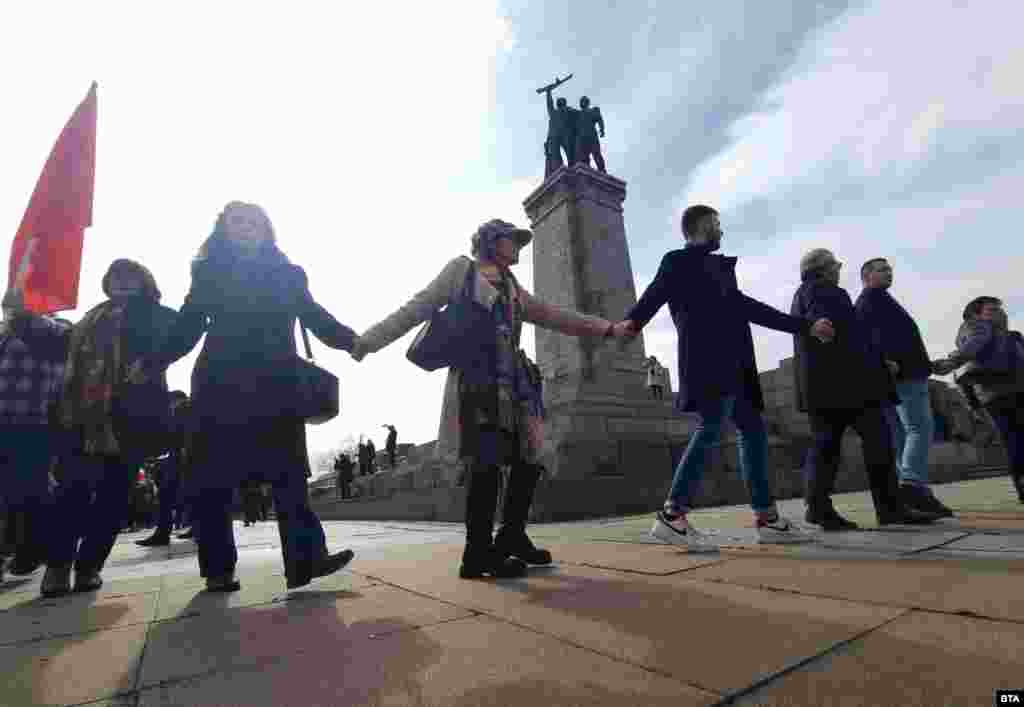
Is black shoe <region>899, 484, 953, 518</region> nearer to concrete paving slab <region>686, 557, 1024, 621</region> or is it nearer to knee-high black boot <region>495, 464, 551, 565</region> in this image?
concrete paving slab <region>686, 557, 1024, 621</region>

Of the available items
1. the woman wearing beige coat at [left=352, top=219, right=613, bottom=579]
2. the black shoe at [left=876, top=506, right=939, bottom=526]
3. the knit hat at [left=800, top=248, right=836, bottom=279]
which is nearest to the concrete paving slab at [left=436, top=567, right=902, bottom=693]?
the woman wearing beige coat at [left=352, top=219, right=613, bottom=579]

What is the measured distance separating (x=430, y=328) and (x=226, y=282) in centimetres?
92

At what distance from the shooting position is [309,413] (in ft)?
8.41

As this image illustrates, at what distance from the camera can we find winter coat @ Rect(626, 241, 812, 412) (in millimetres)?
3162

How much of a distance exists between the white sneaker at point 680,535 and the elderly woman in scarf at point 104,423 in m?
2.70

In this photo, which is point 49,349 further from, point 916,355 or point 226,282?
point 916,355

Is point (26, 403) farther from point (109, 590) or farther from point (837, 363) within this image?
point (837, 363)

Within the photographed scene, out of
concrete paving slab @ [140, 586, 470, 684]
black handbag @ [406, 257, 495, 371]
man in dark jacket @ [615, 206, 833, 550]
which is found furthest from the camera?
man in dark jacket @ [615, 206, 833, 550]

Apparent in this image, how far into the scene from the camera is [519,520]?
2787mm

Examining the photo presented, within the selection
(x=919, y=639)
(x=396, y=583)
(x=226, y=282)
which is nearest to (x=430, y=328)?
(x=226, y=282)

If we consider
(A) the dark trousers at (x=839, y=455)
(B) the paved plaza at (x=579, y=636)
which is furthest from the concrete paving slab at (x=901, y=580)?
(A) the dark trousers at (x=839, y=455)

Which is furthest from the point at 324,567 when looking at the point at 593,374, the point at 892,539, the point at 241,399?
the point at 593,374

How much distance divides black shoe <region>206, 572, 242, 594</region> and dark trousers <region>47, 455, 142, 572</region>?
2.70ft

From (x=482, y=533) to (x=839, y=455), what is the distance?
2.33m
